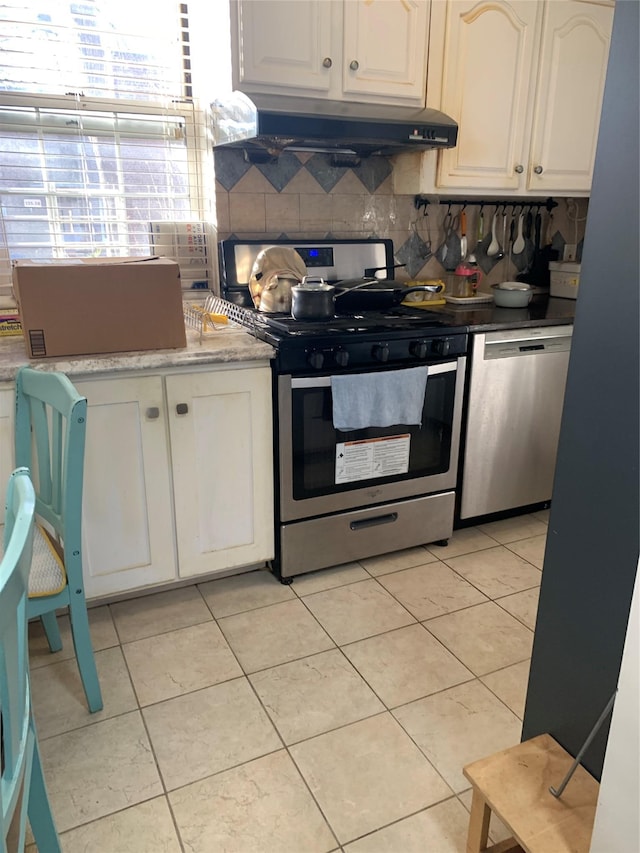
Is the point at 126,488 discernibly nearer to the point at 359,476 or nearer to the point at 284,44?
the point at 359,476

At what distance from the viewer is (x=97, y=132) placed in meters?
2.35

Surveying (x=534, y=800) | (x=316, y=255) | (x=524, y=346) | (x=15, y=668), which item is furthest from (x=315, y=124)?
(x=534, y=800)

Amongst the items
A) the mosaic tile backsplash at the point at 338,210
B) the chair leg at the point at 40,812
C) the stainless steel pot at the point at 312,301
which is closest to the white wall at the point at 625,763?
the chair leg at the point at 40,812

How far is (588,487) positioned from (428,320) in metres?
1.39

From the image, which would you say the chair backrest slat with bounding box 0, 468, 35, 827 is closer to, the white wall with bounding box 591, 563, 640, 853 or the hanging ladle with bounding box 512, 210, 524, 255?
the white wall with bounding box 591, 563, 640, 853

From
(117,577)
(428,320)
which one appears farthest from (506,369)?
(117,577)

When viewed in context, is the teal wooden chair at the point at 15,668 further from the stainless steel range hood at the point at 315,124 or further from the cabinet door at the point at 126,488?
the stainless steel range hood at the point at 315,124

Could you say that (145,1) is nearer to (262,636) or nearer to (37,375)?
(37,375)

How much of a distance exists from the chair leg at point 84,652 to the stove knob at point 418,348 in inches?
53.3

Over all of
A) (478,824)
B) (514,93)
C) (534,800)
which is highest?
(514,93)

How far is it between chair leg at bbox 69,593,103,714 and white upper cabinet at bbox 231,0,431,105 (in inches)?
69.0

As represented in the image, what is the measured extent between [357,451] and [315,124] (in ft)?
3.71

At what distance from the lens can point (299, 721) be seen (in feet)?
5.57

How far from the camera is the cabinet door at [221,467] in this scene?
2016 mm
